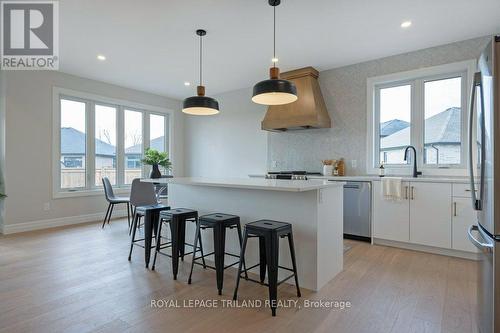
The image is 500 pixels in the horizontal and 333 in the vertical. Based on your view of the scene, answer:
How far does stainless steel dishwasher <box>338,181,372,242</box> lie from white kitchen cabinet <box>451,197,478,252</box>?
37.8 inches

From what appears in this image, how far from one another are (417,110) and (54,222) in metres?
6.22

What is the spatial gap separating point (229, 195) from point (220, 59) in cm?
243

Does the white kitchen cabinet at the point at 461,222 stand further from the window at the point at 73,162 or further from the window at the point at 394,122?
the window at the point at 73,162

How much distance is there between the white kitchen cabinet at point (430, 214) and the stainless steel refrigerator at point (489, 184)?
1871 mm

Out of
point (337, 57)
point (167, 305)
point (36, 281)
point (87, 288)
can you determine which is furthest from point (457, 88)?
point (36, 281)

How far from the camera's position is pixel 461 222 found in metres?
3.27

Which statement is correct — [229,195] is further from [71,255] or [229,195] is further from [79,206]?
[79,206]

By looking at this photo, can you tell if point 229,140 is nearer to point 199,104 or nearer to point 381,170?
point 199,104

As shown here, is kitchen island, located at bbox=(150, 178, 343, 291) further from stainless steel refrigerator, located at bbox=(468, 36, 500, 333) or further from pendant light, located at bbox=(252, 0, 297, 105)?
stainless steel refrigerator, located at bbox=(468, 36, 500, 333)

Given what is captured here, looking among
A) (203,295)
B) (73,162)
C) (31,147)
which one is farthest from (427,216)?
(31,147)

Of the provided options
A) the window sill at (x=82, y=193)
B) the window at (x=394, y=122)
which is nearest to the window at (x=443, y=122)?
the window at (x=394, y=122)

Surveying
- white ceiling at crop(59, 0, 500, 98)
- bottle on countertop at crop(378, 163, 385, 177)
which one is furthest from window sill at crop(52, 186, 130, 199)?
bottle on countertop at crop(378, 163, 385, 177)

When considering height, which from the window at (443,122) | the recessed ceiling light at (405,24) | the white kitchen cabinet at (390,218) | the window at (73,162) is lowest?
the white kitchen cabinet at (390,218)

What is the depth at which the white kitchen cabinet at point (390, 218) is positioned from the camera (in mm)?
3639
